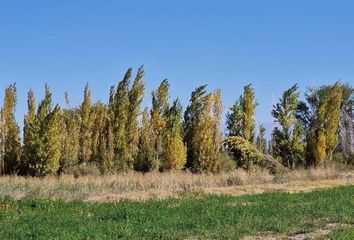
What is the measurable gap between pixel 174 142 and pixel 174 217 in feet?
81.6

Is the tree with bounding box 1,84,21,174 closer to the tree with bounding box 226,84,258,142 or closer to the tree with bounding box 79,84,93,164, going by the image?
the tree with bounding box 79,84,93,164

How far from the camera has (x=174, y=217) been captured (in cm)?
1599

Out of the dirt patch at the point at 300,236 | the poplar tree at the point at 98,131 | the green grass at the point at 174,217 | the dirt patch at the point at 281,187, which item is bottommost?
the dirt patch at the point at 300,236

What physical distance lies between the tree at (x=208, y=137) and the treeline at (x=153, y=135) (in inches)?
3.0

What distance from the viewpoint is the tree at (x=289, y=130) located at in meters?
44.0

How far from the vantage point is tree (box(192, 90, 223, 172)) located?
41625 mm

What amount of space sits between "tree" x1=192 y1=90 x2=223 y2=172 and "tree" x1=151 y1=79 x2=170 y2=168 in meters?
2.67

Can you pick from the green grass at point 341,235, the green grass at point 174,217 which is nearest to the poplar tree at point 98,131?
the green grass at point 174,217

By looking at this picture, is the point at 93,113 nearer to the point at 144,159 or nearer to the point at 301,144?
the point at 144,159

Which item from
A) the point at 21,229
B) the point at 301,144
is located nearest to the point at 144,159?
the point at 301,144

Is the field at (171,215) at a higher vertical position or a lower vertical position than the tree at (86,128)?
lower

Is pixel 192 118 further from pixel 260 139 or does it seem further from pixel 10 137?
pixel 10 137

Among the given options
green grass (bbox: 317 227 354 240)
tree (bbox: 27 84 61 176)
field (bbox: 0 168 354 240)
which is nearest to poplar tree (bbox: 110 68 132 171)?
tree (bbox: 27 84 61 176)

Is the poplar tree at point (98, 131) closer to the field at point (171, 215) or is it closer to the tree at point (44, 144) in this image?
the tree at point (44, 144)
